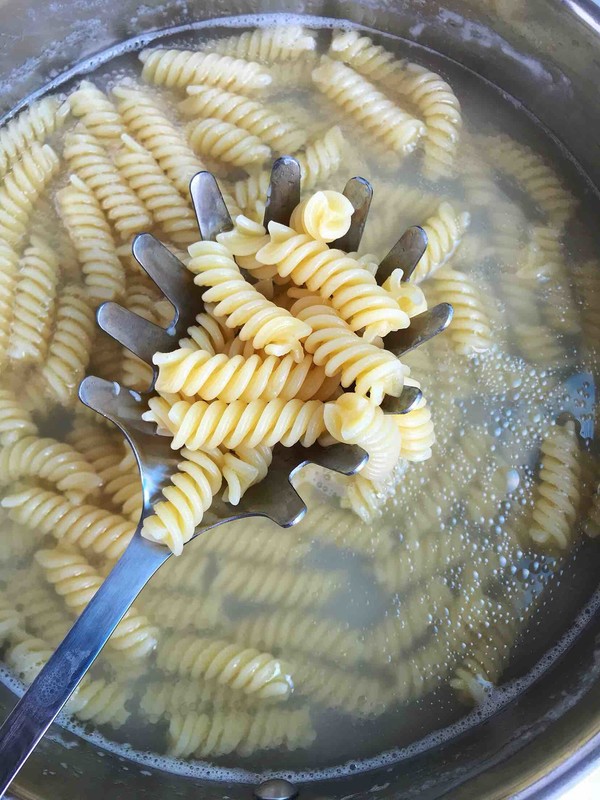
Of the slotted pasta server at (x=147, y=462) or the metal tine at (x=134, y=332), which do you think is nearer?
the slotted pasta server at (x=147, y=462)

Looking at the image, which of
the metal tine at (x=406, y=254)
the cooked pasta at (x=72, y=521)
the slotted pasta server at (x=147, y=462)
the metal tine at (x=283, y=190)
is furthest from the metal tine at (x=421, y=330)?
the cooked pasta at (x=72, y=521)

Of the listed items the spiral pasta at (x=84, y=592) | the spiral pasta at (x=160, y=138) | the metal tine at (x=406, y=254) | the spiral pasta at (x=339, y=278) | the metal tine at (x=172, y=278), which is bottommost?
the spiral pasta at (x=84, y=592)

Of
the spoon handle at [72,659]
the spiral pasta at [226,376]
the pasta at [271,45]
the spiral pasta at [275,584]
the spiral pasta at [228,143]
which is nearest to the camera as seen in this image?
the spoon handle at [72,659]

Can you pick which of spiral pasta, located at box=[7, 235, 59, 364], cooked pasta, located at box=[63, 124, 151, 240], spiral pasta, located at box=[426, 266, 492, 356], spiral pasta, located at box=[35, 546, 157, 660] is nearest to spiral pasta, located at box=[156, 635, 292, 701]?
spiral pasta, located at box=[35, 546, 157, 660]

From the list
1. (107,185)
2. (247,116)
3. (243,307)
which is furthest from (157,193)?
(243,307)

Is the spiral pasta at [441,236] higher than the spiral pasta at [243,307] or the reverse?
higher

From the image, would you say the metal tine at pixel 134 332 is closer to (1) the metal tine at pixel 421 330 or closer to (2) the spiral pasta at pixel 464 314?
(1) the metal tine at pixel 421 330

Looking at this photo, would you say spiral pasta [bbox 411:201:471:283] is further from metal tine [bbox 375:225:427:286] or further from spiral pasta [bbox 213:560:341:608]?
spiral pasta [bbox 213:560:341:608]
